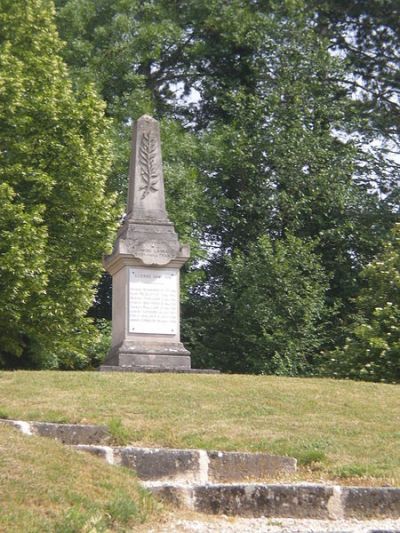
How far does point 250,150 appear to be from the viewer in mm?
32594

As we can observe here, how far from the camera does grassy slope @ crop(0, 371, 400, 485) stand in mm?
11164

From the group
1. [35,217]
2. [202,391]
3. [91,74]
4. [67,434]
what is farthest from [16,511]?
[91,74]

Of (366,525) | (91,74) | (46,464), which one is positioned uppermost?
(91,74)

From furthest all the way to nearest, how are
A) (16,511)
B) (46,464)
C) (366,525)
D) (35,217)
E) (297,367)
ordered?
1. (297,367)
2. (35,217)
3. (366,525)
4. (46,464)
5. (16,511)

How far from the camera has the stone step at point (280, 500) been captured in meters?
9.02

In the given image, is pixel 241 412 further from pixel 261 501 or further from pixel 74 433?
pixel 261 501

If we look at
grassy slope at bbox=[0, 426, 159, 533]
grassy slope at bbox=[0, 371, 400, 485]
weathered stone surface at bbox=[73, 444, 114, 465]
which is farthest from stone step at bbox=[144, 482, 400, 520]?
weathered stone surface at bbox=[73, 444, 114, 465]

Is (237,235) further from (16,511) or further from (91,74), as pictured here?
(16,511)

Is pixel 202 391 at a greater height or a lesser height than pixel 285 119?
lesser

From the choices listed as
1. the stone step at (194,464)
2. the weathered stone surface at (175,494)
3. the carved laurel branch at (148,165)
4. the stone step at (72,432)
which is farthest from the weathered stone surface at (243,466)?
the carved laurel branch at (148,165)

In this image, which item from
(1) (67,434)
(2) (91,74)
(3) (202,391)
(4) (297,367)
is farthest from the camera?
(2) (91,74)

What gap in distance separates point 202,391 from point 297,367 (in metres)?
14.4

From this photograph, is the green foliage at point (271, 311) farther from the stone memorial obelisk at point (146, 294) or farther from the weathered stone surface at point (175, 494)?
the weathered stone surface at point (175, 494)

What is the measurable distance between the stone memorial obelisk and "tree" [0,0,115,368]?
4.69 m
